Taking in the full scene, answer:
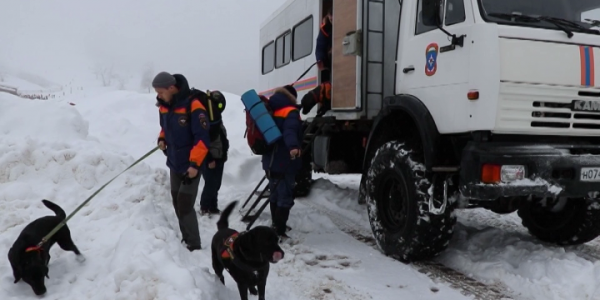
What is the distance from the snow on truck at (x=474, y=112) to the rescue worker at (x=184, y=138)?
1.87 metres

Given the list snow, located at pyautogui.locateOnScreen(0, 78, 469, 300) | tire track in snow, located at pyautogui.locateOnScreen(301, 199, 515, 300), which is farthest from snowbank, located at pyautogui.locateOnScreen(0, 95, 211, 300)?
tire track in snow, located at pyautogui.locateOnScreen(301, 199, 515, 300)

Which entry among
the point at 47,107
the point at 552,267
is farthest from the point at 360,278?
the point at 47,107

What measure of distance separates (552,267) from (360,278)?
164 centimetres

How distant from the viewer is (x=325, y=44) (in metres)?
6.17

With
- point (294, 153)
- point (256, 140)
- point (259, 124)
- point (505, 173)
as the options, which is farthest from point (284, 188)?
point (505, 173)

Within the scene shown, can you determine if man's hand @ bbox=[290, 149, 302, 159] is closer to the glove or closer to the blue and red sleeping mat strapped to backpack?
the blue and red sleeping mat strapped to backpack

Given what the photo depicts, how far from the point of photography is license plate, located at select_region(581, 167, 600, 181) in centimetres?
336

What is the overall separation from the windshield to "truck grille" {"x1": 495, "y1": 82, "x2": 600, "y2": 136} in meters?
0.55

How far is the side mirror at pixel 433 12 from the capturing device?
12.8 ft

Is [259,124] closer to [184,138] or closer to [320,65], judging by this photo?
[184,138]

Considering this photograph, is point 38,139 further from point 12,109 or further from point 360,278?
point 360,278

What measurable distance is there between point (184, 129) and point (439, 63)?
251 centimetres

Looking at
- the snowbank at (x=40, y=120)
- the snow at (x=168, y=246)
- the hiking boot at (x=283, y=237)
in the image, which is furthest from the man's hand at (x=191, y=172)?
the snowbank at (x=40, y=120)

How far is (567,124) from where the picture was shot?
11.6 feet
